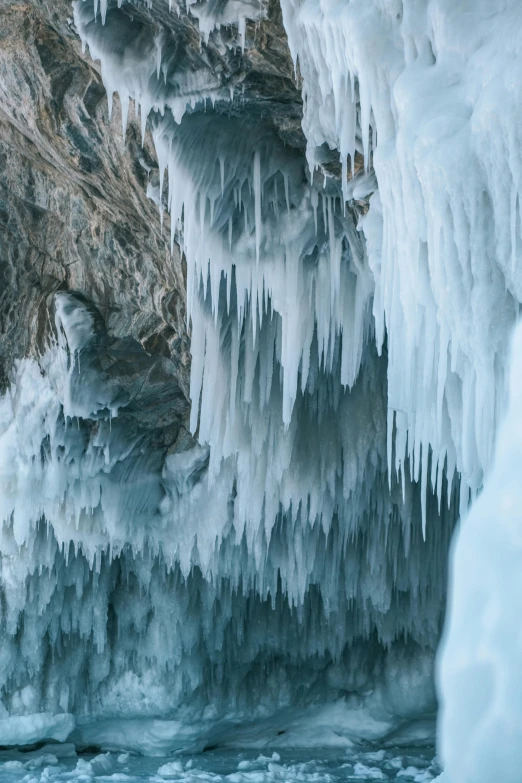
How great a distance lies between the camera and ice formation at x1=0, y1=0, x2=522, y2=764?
9.61 feet

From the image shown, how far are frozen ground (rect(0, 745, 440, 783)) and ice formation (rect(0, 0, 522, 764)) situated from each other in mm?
363

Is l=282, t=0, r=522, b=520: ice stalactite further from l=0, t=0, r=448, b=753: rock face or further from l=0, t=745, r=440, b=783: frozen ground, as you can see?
l=0, t=745, r=440, b=783: frozen ground

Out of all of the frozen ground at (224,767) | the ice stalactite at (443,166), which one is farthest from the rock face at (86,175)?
the frozen ground at (224,767)

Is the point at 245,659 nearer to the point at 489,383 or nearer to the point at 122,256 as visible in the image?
the point at 122,256

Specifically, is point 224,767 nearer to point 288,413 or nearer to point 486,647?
point 288,413

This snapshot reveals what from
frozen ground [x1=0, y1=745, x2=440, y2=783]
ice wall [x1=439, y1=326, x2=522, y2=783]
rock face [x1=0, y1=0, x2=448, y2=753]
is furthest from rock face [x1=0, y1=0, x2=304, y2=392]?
frozen ground [x1=0, y1=745, x2=440, y2=783]

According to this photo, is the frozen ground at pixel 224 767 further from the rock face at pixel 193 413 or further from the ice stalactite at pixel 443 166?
the ice stalactite at pixel 443 166

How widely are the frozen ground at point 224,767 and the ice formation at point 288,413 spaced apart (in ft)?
1.19

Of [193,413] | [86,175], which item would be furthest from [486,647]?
[86,175]

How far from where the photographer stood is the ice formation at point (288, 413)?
2930 mm

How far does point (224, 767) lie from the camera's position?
7691mm

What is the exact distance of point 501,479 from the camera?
1.35 meters

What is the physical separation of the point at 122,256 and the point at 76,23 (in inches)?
72.3

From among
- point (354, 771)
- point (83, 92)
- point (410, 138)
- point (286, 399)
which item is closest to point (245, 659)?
point (354, 771)
